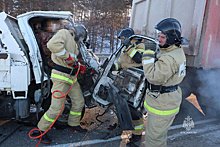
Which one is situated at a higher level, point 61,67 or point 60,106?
point 61,67

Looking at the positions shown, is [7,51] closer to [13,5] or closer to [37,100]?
[37,100]

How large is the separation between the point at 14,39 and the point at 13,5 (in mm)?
17359

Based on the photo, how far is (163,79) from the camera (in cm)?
179

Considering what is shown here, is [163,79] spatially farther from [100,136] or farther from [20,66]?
[20,66]

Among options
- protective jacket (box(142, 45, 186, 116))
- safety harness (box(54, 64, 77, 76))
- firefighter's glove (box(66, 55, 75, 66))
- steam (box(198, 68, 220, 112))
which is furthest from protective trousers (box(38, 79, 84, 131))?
steam (box(198, 68, 220, 112))

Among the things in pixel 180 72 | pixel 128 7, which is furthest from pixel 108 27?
pixel 180 72

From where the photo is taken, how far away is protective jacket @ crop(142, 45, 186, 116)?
177cm

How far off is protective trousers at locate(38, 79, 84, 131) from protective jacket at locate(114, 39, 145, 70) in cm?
86

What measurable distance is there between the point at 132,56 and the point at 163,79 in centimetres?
85

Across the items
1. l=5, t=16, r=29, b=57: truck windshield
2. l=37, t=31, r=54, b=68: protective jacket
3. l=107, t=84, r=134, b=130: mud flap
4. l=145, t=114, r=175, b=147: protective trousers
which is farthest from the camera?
l=37, t=31, r=54, b=68: protective jacket

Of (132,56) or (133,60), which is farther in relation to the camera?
(133,60)

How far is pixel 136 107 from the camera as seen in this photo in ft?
8.22

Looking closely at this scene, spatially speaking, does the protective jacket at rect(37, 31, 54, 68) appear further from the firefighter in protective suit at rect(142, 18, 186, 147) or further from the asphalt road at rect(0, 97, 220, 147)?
the firefighter in protective suit at rect(142, 18, 186, 147)

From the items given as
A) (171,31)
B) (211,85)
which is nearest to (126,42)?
(171,31)
